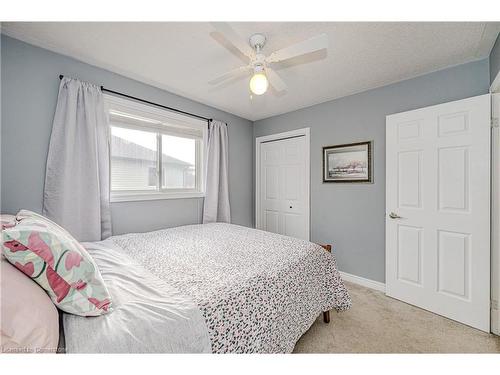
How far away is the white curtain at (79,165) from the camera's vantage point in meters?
1.94

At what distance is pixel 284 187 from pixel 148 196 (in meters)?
2.08

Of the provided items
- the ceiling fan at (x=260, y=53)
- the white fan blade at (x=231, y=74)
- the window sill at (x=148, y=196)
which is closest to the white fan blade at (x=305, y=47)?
the ceiling fan at (x=260, y=53)

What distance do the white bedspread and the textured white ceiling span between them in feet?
5.70

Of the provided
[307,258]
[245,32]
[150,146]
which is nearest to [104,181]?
[150,146]

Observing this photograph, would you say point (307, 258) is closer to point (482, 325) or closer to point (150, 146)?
point (482, 325)

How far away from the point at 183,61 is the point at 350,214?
2666 millimetres

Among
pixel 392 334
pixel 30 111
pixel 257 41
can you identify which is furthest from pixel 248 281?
pixel 30 111

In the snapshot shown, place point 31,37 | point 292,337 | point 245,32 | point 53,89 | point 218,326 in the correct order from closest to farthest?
point 218,326, point 292,337, point 245,32, point 31,37, point 53,89

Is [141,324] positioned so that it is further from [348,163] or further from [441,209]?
[348,163]

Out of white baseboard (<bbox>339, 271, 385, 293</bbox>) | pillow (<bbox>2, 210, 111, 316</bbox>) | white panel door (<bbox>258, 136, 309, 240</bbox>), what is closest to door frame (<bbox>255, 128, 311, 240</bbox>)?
white panel door (<bbox>258, 136, 309, 240</bbox>)

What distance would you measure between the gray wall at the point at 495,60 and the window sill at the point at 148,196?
325 cm

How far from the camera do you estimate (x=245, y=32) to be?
1.63 meters

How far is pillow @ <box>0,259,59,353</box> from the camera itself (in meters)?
0.63

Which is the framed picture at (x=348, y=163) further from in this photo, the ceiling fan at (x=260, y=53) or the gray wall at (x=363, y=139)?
the ceiling fan at (x=260, y=53)
